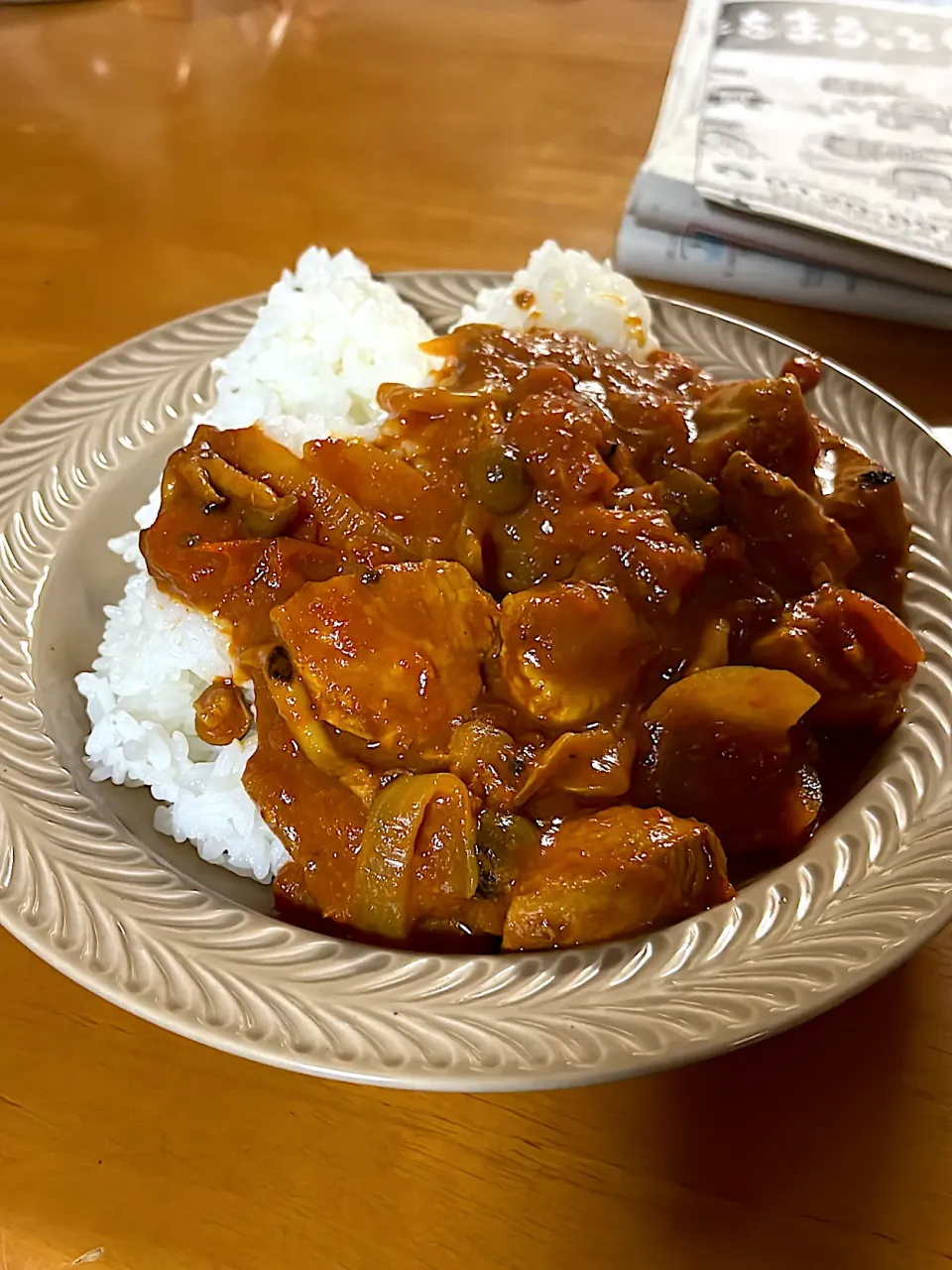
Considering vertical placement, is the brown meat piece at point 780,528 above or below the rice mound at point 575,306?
below

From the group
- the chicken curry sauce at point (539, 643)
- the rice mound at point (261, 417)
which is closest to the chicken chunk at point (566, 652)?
the chicken curry sauce at point (539, 643)

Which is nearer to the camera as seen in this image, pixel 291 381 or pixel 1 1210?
pixel 1 1210

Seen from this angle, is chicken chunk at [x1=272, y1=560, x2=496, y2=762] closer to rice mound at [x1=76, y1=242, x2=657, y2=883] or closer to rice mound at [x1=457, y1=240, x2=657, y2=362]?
rice mound at [x1=76, y1=242, x2=657, y2=883]

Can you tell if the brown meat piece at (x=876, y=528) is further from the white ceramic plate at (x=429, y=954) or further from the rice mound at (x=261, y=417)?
the rice mound at (x=261, y=417)

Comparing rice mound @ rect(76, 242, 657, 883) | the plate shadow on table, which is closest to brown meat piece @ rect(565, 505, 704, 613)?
rice mound @ rect(76, 242, 657, 883)

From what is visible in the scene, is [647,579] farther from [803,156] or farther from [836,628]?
[803,156]

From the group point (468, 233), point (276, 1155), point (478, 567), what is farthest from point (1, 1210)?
point (468, 233)

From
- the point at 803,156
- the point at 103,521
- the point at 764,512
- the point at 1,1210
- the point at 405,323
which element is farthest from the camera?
the point at 803,156
